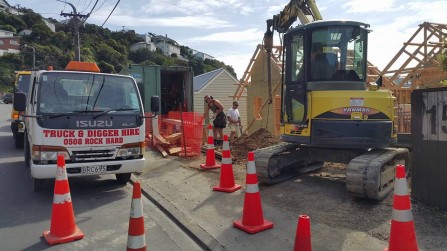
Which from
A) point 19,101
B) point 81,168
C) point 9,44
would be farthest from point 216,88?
point 9,44

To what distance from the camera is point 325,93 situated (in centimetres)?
652

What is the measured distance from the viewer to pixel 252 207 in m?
4.80

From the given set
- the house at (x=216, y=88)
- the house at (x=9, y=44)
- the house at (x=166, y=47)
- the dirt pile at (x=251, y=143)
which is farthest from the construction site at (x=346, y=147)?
the house at (x=166, y=47)

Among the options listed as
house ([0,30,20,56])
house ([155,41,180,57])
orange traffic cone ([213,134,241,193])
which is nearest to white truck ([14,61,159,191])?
orange traffic cone ([213,134,241,193])

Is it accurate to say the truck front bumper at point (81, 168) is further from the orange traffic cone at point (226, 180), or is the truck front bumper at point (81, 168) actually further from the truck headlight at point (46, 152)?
the orange traffic cone at point (226, 180)

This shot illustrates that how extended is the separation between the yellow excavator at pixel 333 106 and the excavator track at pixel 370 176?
0.02m

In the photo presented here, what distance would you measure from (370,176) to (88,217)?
4.12 metres

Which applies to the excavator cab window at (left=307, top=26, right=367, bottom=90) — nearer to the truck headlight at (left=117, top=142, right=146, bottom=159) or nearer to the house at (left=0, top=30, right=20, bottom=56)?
the truck headlight at (left=117, top=142, right=146, bottom=159)

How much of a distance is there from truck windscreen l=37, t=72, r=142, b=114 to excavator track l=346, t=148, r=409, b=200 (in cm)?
387

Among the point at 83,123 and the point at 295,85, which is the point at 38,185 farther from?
the point at 295,85

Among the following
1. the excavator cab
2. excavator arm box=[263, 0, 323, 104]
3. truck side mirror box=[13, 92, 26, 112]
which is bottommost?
truck side mirror box=[13, 92, 26, 112]

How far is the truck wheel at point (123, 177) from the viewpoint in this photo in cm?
751

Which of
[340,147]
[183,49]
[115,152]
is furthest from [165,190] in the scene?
[183,49]

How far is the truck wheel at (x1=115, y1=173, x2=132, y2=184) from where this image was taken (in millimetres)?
7508
